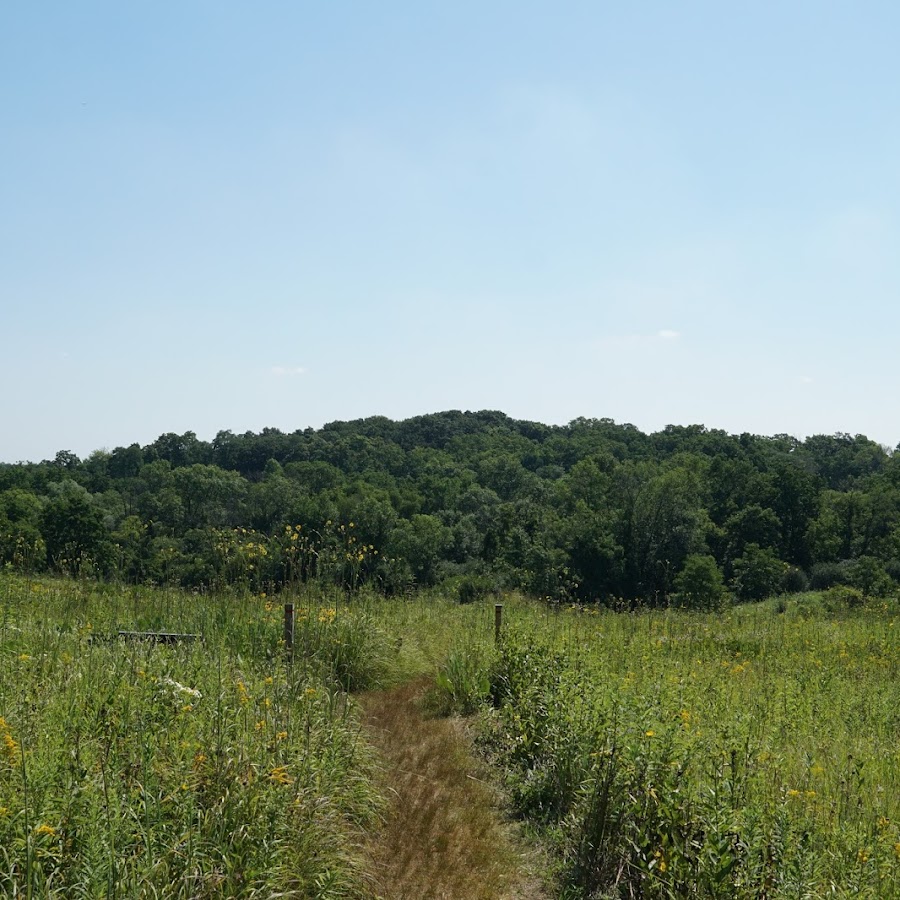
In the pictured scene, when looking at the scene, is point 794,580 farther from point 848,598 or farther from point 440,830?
point 440,830

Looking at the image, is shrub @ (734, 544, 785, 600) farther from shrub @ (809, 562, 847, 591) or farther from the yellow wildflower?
the yellow wildflower

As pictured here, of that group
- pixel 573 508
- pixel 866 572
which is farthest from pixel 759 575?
pixel 573 508

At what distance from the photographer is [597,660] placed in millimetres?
7469

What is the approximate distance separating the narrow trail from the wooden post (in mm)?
1063

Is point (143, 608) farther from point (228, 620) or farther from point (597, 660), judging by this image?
point (597, 660)

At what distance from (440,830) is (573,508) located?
52.5 meters

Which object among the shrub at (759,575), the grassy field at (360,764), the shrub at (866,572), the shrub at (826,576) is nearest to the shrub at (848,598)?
the grassy field at (360,764)

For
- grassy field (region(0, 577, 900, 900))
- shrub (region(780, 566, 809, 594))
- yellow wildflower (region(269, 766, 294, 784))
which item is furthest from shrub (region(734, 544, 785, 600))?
yellow wildflower (region(269, 766, 294, 784))

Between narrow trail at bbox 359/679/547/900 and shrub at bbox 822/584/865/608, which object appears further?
shrub at bbox 822/584/865/608

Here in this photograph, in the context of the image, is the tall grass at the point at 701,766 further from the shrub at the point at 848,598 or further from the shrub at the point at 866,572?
the shrub at the point at 866,572

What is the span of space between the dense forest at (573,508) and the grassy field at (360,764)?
22.3 m

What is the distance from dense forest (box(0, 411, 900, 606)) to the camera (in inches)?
1741

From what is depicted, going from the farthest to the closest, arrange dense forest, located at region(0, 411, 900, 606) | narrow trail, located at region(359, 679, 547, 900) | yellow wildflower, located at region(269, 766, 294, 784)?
1. dense forest, located at region(0, 411, 900, 606)
2. narrow trail, located at region(359, 679, 547, 900)
3. yellow wildflower, located at region(269, 766, 294, 784)

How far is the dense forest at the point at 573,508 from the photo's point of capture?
4422 cm
